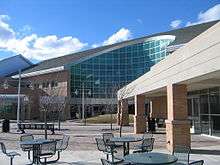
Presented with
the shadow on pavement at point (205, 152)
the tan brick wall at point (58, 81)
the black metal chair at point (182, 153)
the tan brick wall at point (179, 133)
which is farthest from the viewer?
the tan brick wall at point (58, 81)

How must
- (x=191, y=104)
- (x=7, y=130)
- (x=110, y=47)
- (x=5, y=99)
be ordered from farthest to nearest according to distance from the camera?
(x=110, y=47) < (x=5, y=99) < (x=7, y=130) < (x=191, y=104)

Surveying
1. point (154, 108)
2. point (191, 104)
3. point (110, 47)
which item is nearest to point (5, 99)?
point (110, 47)

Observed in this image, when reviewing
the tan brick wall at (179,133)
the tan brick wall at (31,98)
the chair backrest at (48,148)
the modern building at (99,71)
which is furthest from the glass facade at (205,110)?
the modern building at (99,71)

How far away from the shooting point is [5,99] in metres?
68.8

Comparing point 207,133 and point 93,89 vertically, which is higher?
point 93,89

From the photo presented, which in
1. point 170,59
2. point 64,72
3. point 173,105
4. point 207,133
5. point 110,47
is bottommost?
point 207,133

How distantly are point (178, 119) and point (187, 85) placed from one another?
373cm

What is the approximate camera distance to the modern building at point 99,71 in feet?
250

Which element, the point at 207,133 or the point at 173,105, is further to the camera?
the point at 207,133

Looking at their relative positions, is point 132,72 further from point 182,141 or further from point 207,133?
point 182,141

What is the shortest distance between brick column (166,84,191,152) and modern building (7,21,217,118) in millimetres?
56396

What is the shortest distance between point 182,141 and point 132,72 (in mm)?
64590

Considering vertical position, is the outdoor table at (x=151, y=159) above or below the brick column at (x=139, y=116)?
below

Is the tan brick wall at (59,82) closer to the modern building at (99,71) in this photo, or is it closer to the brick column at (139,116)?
the modern building at (99,71)
